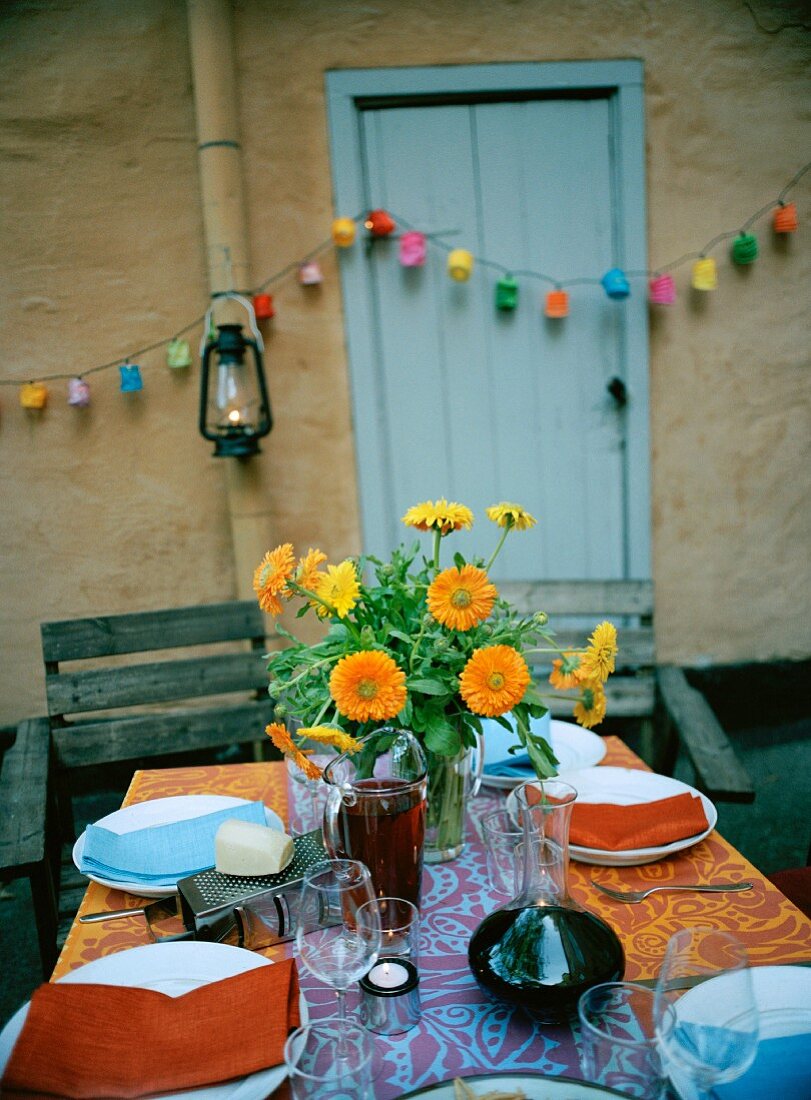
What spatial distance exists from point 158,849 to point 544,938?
537 millimetres

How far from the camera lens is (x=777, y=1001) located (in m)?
0.78

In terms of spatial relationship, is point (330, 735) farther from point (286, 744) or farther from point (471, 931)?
point (471, 931)

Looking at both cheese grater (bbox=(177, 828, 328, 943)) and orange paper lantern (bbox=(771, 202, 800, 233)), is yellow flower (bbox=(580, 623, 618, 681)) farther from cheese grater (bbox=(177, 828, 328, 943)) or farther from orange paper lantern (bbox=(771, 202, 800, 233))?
orange paper lantern (bbox=(771, 202, 800, 233))

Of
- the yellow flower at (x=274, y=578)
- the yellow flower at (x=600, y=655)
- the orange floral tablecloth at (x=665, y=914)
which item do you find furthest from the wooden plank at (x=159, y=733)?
the yellow flower at (x=600, y=655)

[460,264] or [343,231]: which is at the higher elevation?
[343,231]

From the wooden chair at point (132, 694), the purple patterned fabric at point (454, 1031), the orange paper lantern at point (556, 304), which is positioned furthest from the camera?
the orange paper lantern at point (556, 304)

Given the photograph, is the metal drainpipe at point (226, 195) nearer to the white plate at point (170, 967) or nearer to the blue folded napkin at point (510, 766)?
the blue folded napkin at point (510, 766)

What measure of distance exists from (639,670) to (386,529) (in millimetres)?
960

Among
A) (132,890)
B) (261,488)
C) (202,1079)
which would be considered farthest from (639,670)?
(202,1079)

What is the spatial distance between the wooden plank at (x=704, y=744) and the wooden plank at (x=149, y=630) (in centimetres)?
96

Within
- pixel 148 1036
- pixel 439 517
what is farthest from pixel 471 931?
pixel 439 517

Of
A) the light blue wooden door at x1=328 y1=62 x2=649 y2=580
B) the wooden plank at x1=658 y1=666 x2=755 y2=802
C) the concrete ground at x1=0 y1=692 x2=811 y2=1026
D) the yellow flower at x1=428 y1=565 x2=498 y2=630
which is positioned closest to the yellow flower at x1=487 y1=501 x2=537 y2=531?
the yellow flower at x1=428 y1=565 x2=498 y2=630

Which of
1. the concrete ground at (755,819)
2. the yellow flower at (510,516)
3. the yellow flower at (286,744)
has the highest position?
the yellow flower at (510,516)

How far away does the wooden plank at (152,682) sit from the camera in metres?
1.85
